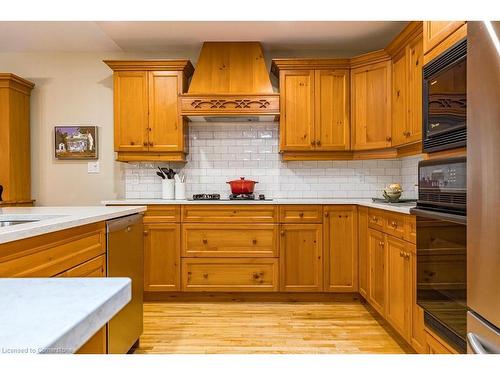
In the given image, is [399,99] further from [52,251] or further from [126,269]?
[52,251]

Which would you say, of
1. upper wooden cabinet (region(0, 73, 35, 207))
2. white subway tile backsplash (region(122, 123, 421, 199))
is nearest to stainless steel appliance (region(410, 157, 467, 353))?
white subway tile backsplash (region(122, 123, 421, 199))

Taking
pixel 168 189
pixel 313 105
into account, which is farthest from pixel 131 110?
pixel 313 105

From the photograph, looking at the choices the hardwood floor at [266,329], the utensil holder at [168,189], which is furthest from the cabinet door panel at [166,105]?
the hardwood floor at [266,329]

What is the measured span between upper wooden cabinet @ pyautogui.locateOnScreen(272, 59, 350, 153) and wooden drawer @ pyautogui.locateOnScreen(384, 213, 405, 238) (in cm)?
115

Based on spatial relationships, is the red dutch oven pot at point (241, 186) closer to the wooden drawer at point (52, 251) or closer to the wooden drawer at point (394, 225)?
the wooden drawer at point (394, 225)

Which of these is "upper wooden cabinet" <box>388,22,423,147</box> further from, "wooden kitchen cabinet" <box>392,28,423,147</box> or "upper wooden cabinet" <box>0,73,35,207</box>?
"upper wooden cabinet" <box>0,73,35,207</box>

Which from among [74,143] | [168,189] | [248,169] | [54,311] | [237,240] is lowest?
[237,240]

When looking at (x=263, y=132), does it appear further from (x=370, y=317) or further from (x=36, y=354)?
(x=36, y=354)

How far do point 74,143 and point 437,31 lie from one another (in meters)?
3.59

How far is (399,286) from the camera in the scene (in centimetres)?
231

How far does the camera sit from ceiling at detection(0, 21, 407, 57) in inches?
128

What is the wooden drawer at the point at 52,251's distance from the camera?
1226mm

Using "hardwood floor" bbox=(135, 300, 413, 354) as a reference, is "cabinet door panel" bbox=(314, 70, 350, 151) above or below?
above

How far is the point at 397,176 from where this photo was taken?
381 cm
